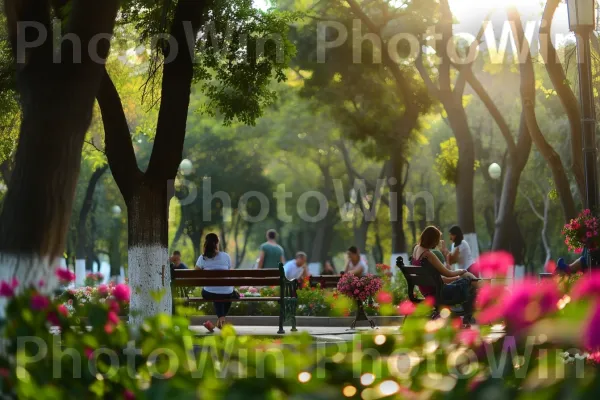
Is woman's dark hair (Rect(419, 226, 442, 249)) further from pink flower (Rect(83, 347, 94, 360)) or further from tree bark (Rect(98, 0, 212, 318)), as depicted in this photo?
pink flower (Rect(83, 347, 94, 360))

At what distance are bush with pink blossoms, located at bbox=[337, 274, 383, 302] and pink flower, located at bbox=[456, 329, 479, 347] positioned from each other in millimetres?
15116

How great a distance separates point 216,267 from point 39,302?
14.4m

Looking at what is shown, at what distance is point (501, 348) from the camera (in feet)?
14.6

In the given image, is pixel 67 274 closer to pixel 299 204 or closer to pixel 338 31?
pixel 338 31

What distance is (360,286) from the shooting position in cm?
1961

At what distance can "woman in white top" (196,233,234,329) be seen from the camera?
742 inches

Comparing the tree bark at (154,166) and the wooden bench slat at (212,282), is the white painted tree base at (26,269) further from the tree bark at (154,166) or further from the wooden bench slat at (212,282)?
the wooden bench slat at (212,282)

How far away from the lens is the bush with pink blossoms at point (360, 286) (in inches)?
770

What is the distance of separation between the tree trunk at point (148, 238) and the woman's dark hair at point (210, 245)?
472 centimetres

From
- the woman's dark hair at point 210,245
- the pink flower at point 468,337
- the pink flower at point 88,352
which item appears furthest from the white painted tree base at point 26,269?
the woman's dark hair at point 210,245

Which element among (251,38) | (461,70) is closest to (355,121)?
(461,70)

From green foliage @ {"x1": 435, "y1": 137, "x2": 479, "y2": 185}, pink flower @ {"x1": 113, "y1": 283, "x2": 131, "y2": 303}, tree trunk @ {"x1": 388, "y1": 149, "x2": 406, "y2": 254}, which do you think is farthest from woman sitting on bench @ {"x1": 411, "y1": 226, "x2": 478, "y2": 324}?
tree trunk @ {"x1": 388, "y1": 149, "x2": 406, "y2": 254}

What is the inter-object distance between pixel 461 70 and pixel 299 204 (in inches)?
1276

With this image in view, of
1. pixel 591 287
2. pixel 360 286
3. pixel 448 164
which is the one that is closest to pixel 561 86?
pixel 360 286
